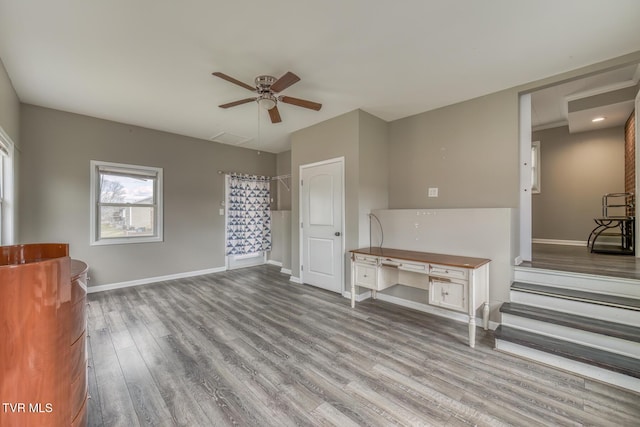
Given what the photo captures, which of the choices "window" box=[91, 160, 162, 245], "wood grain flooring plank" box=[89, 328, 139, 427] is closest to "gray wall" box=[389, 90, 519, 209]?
"wood grain flooring plank" box=[89, 328, 139, 427]

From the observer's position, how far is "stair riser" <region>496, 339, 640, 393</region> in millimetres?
1907

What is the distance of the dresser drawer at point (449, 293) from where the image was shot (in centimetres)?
258

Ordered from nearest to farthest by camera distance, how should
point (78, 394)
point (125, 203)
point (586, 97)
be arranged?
1. point (78, 394)
2. point (586, 97)
3. point (125, 203)

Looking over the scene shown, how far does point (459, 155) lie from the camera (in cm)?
353

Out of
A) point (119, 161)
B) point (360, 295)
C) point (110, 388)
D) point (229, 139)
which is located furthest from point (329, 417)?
point (229, 139)

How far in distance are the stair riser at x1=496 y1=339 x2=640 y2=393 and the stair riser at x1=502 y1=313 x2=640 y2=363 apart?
248 mm

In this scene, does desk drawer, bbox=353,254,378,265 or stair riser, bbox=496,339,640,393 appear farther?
desk drawer, bbox=353,254,378,265

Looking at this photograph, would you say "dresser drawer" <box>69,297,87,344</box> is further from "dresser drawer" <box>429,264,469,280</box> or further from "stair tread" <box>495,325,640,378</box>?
"stair tread" <box>495,325,640,378</box>

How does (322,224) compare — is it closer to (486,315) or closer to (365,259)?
(365,259)

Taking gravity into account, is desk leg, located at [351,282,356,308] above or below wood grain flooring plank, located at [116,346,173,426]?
above

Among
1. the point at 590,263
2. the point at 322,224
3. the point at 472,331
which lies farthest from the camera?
the point at 322,224

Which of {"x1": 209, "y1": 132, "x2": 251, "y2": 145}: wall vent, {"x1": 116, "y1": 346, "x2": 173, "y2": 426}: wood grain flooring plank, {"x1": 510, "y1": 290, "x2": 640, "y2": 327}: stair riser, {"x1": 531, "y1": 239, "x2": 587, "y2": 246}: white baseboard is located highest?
{"x1": 209, "y1": 132, "x2": 251, "y2": 145}: wall vent

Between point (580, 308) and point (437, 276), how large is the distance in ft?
4.05

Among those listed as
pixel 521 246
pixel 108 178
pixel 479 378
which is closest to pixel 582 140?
pixel 521 246
